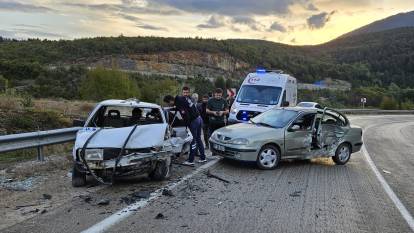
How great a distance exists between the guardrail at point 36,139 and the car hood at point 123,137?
1.36 meters

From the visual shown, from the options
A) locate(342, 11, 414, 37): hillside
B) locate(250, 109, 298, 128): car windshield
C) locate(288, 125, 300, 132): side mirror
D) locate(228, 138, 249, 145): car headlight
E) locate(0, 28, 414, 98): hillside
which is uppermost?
locate(342, 11, 414, 37): hillside

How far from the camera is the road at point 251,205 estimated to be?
5816mm

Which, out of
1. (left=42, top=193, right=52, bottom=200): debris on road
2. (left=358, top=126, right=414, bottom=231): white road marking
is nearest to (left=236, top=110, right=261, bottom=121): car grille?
(left=358, top=126, right=414, bottom=231): white road marking

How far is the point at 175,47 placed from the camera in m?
110

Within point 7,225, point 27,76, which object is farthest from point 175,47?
point 7,225

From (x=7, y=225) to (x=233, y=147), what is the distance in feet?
18.5

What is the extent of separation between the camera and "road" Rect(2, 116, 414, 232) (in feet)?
19.1

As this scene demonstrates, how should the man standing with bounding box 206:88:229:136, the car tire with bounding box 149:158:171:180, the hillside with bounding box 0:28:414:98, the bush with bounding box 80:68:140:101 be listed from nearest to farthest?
the car tire with bounding box 149:158:171:180, the man standing with bounding box 206:88:229:136, the bush with bounding box 80:68:140:101, the hillside with bounding box 0:28:414:98

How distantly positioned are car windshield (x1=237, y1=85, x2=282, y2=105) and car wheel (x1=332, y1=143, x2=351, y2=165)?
5.18 m

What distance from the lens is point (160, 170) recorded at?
8336 millimetres

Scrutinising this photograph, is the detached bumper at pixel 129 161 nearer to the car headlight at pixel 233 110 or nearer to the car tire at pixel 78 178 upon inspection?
the car tire at pixel 78 178

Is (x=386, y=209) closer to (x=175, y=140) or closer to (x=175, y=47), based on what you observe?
(x=175, y=140)

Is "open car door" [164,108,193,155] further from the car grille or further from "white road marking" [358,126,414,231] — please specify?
the car grille

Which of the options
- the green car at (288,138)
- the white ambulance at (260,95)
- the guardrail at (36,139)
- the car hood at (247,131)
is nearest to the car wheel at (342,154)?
the green car at (288,138)
